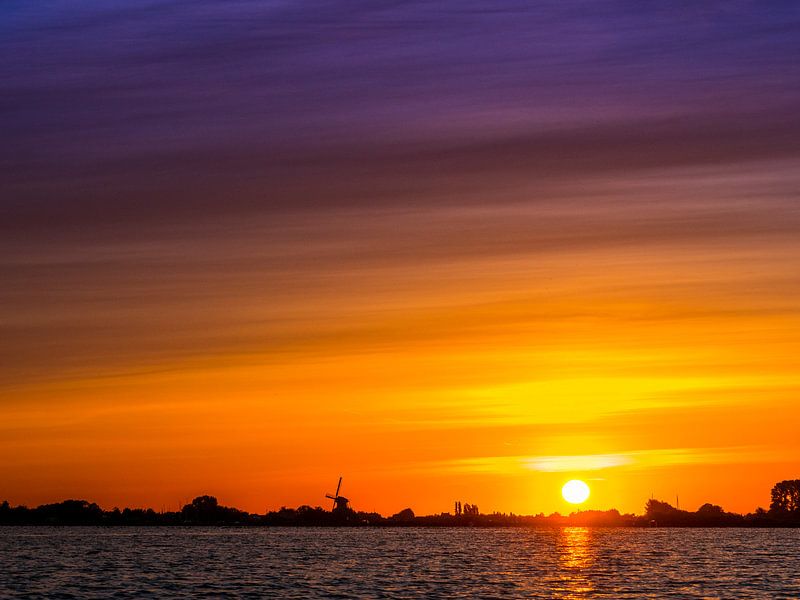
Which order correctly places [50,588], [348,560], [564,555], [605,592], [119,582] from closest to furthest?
[605,592], [50,588], [119,582], [348,560], [564,555]

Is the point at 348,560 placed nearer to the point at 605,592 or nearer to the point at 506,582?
the point at 506,582

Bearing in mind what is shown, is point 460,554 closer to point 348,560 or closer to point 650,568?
point 348,560

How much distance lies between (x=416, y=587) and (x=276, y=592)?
12439 millimetres

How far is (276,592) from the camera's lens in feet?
320

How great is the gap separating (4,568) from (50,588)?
3668 cm

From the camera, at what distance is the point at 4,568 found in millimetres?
136625

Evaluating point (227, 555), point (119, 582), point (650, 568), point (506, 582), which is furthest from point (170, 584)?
point (227, 555)

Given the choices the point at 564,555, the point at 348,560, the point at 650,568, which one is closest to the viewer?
the point at 650,568

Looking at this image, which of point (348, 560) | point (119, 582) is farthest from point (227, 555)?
point (119, 582)

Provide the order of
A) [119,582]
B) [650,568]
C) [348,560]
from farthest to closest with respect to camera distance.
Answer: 1. [348,560]
2. [650,568]
3. [119,582]

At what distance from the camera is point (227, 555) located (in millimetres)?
173125

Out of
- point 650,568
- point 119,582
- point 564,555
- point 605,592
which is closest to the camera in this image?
point 605,592

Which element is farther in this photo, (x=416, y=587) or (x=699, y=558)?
(x=699, y=558)

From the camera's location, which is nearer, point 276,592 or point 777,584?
point 276,592
